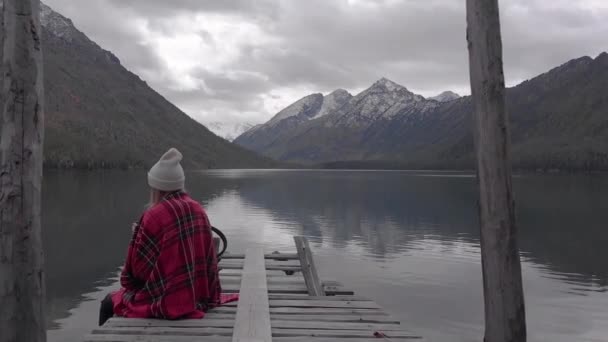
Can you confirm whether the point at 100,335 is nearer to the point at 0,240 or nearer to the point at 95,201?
the point at 0,240

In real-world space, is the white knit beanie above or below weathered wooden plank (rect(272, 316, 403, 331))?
above

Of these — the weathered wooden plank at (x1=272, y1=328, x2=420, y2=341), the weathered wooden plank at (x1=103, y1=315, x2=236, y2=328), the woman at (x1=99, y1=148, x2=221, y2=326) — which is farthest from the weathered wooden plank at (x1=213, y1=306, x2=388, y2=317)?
the woman at (x1=99, y1=148, x2=221, y2=326)

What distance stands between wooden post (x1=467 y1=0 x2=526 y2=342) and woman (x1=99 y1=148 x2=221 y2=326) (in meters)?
3.38

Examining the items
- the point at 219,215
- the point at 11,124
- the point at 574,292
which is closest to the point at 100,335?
the point at 11,124

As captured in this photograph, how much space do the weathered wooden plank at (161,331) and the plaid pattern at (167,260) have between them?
0.29 m

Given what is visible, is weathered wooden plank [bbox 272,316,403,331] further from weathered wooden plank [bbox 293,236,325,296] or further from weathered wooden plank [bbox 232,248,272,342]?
weathered wooden plank [bbox 293,236,325,296]

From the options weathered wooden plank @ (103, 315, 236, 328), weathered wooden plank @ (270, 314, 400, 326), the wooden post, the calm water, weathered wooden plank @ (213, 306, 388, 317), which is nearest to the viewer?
weathered wooden plank @ (103, 315, 236, 328)

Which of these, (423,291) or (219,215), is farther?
(219,215)

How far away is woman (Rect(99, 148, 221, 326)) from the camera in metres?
Result: 5.75

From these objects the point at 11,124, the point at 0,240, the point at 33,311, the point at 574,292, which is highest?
the point at 11,124

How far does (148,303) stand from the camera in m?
5.91

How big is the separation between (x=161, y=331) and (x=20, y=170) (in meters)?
2.18

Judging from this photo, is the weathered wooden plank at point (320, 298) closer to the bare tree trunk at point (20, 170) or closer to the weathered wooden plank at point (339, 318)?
the weathered wooden plank at point (339, 318)

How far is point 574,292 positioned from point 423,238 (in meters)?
12.1
